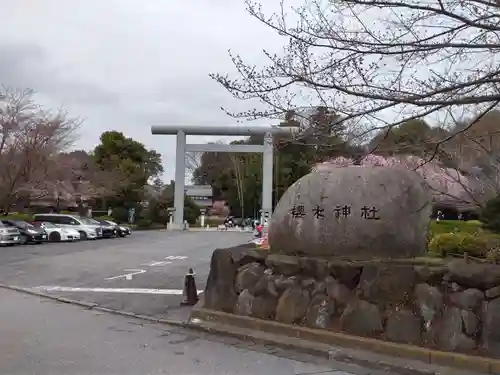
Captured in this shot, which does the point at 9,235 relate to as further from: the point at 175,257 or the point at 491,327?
the point at 491,327

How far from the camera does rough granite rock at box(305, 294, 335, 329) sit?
28.7ft

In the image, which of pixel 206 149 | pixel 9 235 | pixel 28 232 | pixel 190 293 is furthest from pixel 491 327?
pixel 206 149

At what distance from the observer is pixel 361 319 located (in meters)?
8.38

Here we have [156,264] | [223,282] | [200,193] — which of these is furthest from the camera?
[200,193]

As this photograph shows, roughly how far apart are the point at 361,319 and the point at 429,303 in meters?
1.00

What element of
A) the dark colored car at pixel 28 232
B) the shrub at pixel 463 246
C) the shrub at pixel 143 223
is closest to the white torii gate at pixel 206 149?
the shrub at pixel 143 223

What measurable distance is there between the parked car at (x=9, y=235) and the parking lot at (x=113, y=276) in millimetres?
4393

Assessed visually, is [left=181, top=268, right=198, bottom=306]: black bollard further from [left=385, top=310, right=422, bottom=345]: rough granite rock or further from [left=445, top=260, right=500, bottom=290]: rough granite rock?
[left=445, top=260, right=500, bottom=290]: rough granite rock

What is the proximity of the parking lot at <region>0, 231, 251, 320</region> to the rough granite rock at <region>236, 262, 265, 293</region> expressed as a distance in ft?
5.34

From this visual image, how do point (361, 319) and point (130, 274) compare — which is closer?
point (361, 319)

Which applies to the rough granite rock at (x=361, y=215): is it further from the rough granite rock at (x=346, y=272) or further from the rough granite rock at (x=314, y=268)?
the rough granite rock at (x=346, y=272)

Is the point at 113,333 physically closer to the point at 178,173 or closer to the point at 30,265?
the point at 30,265

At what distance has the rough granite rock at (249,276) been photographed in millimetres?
9805

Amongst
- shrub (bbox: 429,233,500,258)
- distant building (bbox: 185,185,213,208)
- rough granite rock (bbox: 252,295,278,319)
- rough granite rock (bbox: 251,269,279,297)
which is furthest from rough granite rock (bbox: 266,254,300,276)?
distant building (bbox: 185,185,213,208)
